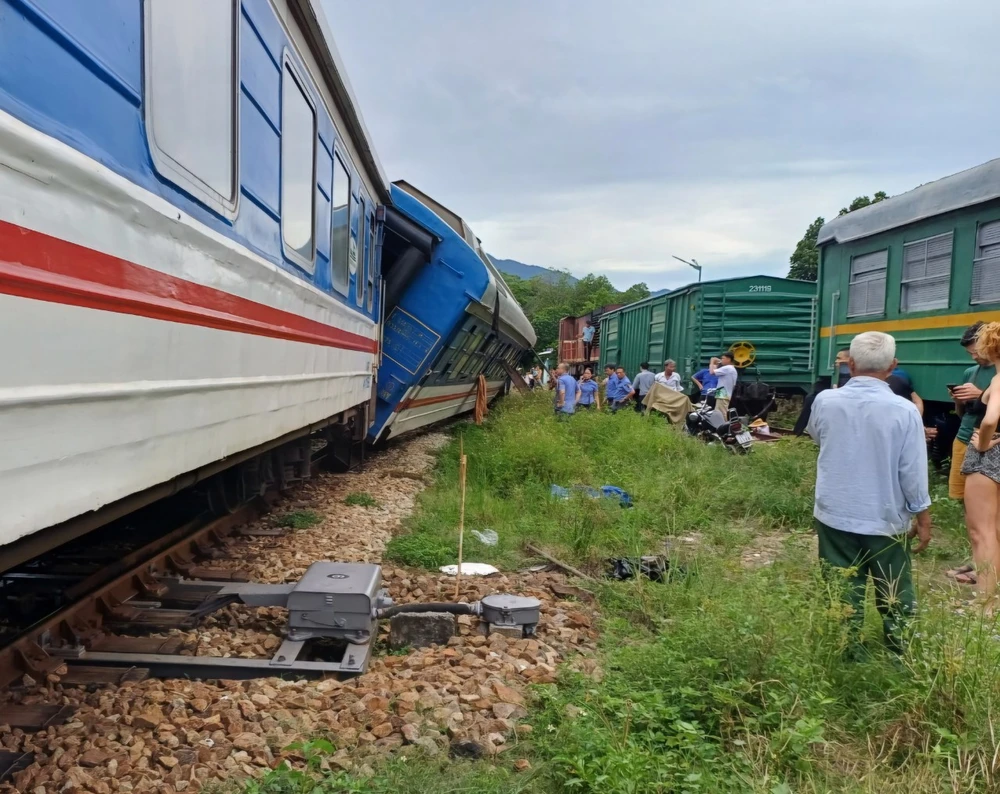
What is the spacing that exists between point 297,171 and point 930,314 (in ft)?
22.0

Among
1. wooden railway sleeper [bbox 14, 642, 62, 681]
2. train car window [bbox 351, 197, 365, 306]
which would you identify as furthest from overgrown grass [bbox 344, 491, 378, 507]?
wooden railway sleeper [bbox 14, 642, 62, 681]

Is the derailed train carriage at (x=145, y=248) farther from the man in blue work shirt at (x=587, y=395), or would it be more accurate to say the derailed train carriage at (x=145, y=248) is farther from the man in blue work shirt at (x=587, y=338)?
the man in blue work shirt at (x=587, y=338)

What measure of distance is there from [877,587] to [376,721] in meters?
2.10

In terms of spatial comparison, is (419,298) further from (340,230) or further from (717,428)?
(717,428)

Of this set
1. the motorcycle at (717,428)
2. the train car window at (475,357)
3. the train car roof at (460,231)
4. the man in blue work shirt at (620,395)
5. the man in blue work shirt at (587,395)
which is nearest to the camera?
the train car roof at (460,231)

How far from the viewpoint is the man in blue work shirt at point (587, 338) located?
3356 centimetres

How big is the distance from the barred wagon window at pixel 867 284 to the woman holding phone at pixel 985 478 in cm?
538

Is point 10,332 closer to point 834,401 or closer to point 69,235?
point 69,235

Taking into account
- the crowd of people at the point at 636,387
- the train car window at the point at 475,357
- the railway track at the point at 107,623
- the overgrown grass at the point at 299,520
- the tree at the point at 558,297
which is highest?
the tree at the point at 558,297

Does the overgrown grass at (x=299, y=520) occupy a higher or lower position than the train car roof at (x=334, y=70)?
lower

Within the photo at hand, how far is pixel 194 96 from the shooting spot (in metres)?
2.74

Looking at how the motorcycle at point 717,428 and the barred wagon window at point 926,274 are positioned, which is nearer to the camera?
the barred wagon window at point 926,274

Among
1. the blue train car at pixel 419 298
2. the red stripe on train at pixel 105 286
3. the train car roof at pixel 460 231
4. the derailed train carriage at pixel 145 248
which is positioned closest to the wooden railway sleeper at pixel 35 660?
the derailed train carriage at pixel 145 248

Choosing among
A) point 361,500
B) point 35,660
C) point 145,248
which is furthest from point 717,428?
point 145,248
